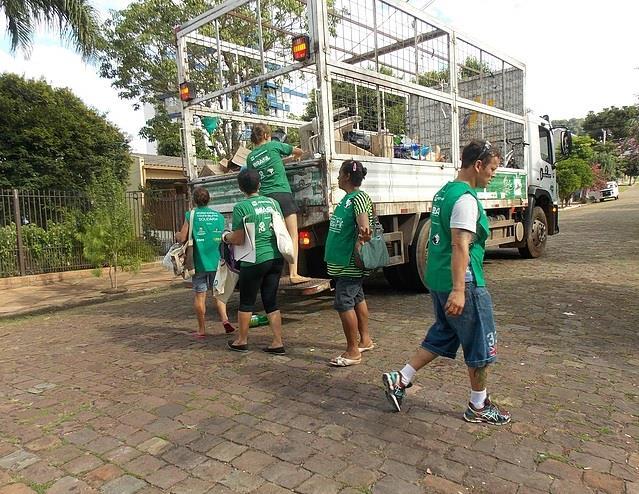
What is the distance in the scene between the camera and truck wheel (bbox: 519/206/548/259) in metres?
9.77

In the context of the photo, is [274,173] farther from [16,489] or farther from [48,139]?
[48,139]

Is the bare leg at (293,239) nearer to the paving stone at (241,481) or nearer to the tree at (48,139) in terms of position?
the paving stone at (241,481)

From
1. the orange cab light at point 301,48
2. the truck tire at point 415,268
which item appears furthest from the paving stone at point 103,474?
the truck tire at point 415,268

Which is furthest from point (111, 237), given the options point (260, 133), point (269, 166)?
point (269, 166)

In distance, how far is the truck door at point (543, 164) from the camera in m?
9.65

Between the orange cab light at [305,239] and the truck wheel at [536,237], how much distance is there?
235 inches

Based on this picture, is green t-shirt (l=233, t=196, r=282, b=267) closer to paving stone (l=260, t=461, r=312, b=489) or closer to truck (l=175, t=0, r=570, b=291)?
truck (l=175, t=0, r=570, b=291)

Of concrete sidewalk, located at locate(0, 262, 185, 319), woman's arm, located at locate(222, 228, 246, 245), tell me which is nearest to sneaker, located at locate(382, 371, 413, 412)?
woman's arm, located at locate(222, 228, 246, 245)

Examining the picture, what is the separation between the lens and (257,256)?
425 centimetres

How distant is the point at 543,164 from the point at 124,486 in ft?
32.7

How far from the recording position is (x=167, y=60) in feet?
54.4

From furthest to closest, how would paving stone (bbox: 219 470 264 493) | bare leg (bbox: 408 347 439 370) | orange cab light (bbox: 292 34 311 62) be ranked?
orange cab light (bbox: 292 34 311 62), bare leg (bbox: 408 347 439 370), paving stone (bbox: 219 470 264 493)

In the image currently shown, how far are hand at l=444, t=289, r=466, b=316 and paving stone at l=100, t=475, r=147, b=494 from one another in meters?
1.86

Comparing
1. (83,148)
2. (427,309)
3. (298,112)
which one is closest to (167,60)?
(83,148)
